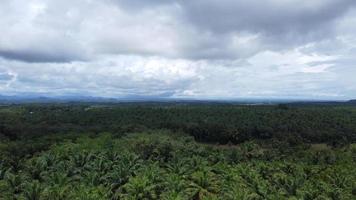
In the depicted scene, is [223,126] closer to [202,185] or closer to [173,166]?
[173,166]

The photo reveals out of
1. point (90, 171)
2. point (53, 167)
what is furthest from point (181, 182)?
point (53, 167)

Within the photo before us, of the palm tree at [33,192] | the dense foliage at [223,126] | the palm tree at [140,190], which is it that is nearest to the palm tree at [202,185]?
the palm tree at [140,190]

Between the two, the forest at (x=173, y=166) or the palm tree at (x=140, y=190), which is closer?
the palm tree at (x=140, y=190)

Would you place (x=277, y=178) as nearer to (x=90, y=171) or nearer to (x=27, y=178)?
(x=90, y=171)

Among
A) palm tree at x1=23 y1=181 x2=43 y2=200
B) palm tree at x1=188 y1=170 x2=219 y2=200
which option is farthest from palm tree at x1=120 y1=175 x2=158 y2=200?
palm tree at x1=23 y1=181 x2=43 y2=200

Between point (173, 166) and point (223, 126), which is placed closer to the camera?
point (173, 166)

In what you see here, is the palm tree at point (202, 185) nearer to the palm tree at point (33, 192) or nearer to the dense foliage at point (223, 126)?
the palm tree at point (33, 192)

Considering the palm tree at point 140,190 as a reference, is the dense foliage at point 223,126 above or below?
above

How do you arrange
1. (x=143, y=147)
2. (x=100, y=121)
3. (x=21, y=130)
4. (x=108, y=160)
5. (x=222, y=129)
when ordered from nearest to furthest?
(x=108, y=160), (x=143, y=147), (x=21, y=130), (x=222, y=129), (x=100, y=121)

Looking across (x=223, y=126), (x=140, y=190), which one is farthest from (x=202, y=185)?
(x=223, y=126)

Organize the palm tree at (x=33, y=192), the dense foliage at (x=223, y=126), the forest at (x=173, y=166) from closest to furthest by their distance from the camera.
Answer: the palm tree at (x=33, y=192)
the forest at (x=173, y=166)
the dense foliage at (x=223, y=126)

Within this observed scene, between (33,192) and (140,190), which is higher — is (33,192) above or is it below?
above
